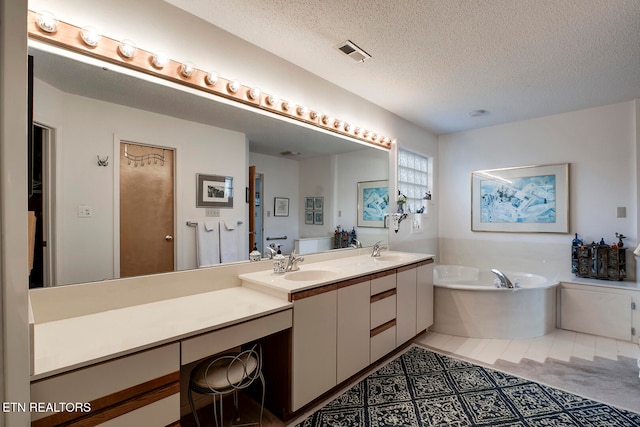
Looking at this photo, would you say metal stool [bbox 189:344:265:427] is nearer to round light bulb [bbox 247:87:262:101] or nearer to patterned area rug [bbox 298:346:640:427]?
patterned area rug [bbox 298:346:640:427]

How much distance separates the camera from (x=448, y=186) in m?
4.40

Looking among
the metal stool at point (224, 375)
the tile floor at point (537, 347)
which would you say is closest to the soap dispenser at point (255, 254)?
the metal stool at point (224, 375)

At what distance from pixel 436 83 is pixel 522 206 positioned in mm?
2143

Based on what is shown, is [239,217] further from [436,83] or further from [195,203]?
[436,83]

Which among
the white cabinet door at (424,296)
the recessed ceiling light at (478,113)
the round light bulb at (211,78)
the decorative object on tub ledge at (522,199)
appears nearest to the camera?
the round light bulb at (211,78)

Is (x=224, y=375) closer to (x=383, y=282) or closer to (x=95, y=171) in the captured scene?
(x=95, y=171)

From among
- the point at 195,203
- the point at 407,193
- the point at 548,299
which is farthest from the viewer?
the point at 407,193

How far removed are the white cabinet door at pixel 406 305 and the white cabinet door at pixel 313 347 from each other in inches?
33.9

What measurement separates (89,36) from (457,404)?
302 cm

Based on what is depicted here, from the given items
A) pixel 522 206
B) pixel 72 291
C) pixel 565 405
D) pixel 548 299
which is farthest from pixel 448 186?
pixel 72 291

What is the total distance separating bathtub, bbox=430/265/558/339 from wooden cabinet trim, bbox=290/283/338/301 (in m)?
1.76

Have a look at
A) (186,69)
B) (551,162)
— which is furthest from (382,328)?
(551,162)

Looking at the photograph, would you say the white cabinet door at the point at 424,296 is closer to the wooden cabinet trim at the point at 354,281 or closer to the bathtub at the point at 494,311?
the bathtub at the point at 494,311

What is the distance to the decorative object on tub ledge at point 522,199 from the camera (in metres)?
3.55
